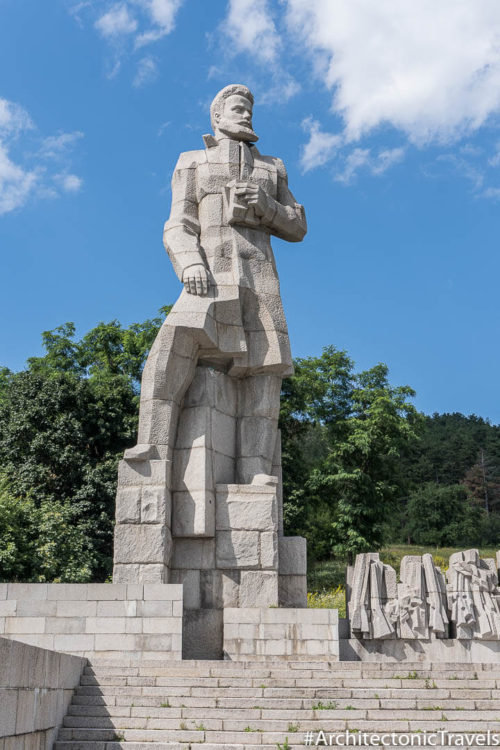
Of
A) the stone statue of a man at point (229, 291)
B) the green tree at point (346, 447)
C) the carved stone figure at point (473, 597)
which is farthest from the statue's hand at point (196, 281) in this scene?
the green tree at point (346, 447)

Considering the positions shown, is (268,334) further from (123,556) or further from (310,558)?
(310,558)

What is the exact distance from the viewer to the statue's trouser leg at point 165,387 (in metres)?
10.7

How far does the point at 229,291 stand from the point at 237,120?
2868mm

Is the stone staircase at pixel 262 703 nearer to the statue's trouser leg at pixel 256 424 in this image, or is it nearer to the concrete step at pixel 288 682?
the concrete step at pixel 288 682

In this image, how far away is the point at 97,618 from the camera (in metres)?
9.49

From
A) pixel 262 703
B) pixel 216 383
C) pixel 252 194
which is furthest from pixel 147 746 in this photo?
pixel 252 194

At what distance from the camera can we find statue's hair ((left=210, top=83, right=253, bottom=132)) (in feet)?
40.9

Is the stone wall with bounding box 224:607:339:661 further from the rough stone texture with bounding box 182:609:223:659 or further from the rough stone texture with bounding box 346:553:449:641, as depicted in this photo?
the rough stone texture with bounding box 346:553:449:641

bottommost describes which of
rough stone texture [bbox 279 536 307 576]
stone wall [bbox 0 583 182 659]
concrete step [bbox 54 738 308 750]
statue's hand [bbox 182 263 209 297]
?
concrete step [bbox 54 738 308 750]

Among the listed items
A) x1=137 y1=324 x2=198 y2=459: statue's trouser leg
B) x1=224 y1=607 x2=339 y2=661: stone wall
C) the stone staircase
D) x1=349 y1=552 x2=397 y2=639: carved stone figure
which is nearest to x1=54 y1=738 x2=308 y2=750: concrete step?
the stone staircase

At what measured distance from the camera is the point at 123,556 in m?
10.1

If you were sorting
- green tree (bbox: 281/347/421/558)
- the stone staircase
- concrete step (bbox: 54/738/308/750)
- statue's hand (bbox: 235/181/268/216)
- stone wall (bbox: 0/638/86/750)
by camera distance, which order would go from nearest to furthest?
stone wall (bbox: 0/638/86/750) < concrete step (bbox: 54/738/308/750) < the stone staircase < statue's hand (bbox: 235/181/268/216) < green tree (bbox: 281/347/421/558)

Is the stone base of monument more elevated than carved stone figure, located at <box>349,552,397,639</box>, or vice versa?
carved stone figure, located at <box>349,552,397,639</box>

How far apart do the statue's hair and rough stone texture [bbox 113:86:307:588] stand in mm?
20
